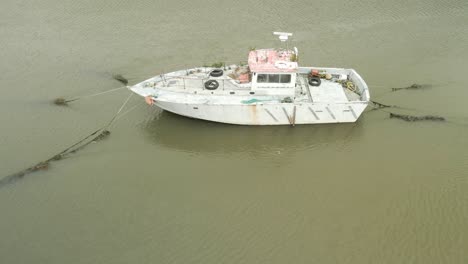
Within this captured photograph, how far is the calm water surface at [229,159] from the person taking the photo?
10094 mm

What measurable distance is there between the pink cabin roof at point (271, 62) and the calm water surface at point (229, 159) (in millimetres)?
2332

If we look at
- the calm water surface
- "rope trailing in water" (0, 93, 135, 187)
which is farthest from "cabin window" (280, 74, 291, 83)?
"rope trailing in water" (0, 93, 135, 187)

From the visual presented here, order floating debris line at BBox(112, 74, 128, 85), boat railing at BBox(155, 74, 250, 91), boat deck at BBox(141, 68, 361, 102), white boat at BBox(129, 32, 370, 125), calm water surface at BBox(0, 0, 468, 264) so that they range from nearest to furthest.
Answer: calm water surface at BBox(0, 0, 468, 264) → white boat at BBox(129, 32, 370, 125) → boat deck at BBox(141, 68, 361, 102) → boat railing at BBox(155, 74, 250, 91) → floating debris line at BBox(112, 74, 128, 85)

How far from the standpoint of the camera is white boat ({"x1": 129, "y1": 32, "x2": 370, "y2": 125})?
1327 centimetres

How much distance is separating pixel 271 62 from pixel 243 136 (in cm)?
296

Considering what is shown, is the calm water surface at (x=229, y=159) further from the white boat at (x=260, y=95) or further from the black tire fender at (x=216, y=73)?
the black tire fender at (x=216, y=73)

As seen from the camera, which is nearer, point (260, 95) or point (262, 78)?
point (262, 78)

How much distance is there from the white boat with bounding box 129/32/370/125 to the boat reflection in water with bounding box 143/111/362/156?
33 cm

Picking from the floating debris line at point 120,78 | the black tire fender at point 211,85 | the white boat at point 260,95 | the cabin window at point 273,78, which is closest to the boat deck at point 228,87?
the white boat at point 260,95

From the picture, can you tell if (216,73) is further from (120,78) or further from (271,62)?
(120,78)

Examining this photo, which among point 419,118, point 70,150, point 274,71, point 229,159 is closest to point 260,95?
point 274,71

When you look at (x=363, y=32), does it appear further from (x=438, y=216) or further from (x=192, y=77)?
(x=438, y=216)

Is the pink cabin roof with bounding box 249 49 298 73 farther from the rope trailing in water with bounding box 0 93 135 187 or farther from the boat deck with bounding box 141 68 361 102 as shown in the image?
the rope trailing in water with bounding box 0 93 135 187

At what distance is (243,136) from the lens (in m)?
13.7
